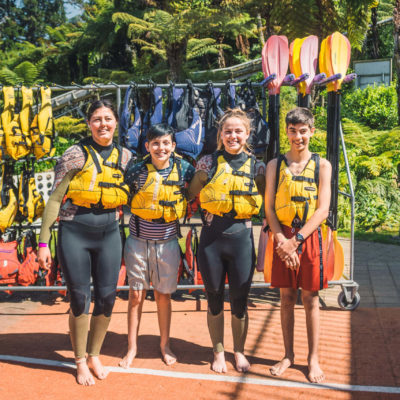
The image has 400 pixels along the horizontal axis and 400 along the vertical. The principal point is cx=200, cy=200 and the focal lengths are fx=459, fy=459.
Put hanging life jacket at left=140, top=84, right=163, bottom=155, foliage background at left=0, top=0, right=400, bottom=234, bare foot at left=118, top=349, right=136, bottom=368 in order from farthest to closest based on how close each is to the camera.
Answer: foliage background at left=0, top=0, right=400, bottom=234 < hanging life jacket at left=140, top=84, right=163, bottom=155 < bare foot at left=118, top=349, right=136, bottom=368

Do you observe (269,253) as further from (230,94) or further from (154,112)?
(154,112)

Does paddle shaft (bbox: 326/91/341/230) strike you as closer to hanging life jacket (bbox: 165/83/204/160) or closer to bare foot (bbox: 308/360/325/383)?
hanging life jacket (bbox: 165/83/204/160)

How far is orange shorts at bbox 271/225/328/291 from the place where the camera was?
3525mm

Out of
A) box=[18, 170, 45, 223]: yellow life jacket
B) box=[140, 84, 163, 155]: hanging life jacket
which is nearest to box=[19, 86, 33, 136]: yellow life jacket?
box=[18, 170, 45, 223]: yellow life jacket

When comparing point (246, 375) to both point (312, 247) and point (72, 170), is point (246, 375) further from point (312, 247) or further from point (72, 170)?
point (72, 170)

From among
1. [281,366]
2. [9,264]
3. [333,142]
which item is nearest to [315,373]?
[281,366]

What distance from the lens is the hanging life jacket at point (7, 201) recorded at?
5.18m

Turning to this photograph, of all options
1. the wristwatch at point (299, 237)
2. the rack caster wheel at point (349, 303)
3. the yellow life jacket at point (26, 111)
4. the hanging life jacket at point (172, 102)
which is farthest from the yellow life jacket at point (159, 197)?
the rack caster wheel at point (349, 303)

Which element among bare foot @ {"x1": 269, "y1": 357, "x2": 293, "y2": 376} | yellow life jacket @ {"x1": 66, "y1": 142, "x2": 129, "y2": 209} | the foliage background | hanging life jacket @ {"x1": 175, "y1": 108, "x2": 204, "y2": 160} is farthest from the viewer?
the foliage background

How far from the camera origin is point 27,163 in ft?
17.7

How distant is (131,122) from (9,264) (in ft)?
7.06

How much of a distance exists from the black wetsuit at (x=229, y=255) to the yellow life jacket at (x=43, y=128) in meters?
2.45

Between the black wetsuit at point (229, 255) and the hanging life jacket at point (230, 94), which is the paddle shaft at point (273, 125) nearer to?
the hanging life jacket at point (230, 94)

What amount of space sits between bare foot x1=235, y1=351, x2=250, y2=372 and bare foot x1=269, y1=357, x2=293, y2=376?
0.20 metres
